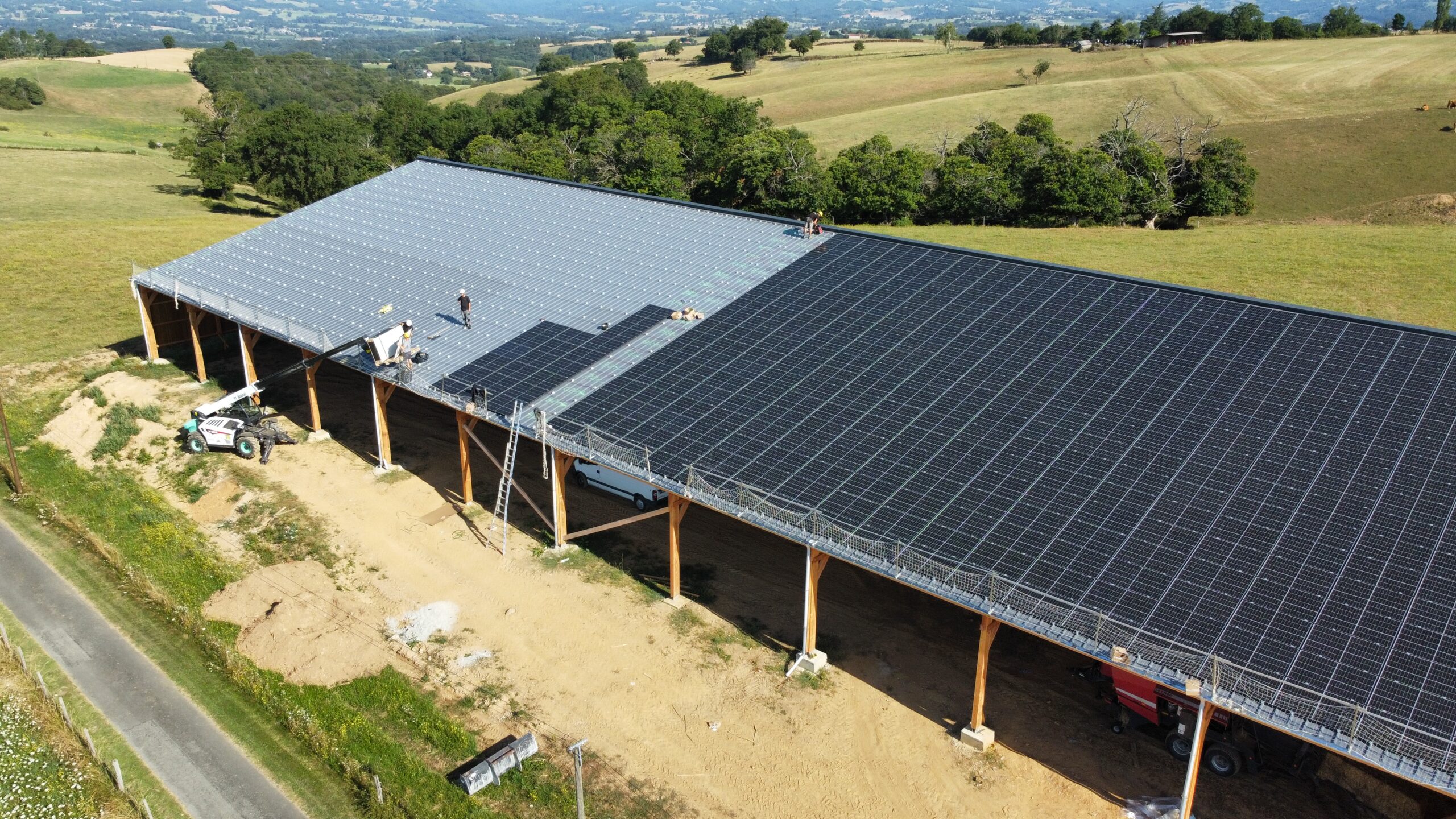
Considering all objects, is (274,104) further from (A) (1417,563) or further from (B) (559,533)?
(A) (1417,563)

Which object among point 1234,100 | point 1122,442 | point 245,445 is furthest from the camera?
point 1234,100

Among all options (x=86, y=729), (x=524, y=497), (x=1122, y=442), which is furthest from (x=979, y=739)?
(x=86, y=729)

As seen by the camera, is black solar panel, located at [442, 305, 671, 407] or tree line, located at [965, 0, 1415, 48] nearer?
black solar panel, located at [442, 305, 671, 407]

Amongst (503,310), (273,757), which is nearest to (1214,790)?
(273,757)

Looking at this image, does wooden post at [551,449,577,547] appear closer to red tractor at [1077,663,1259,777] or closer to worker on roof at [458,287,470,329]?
worker on roof at [458,287,470,329]

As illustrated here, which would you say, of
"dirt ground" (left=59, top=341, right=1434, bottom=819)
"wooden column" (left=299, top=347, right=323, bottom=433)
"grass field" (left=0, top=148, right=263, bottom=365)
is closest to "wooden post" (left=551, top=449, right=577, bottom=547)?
"dirt ground" (left=59, top=341, right=1434, bottom=819)

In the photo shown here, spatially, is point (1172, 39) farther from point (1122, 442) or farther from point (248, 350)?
point (248, 350)
